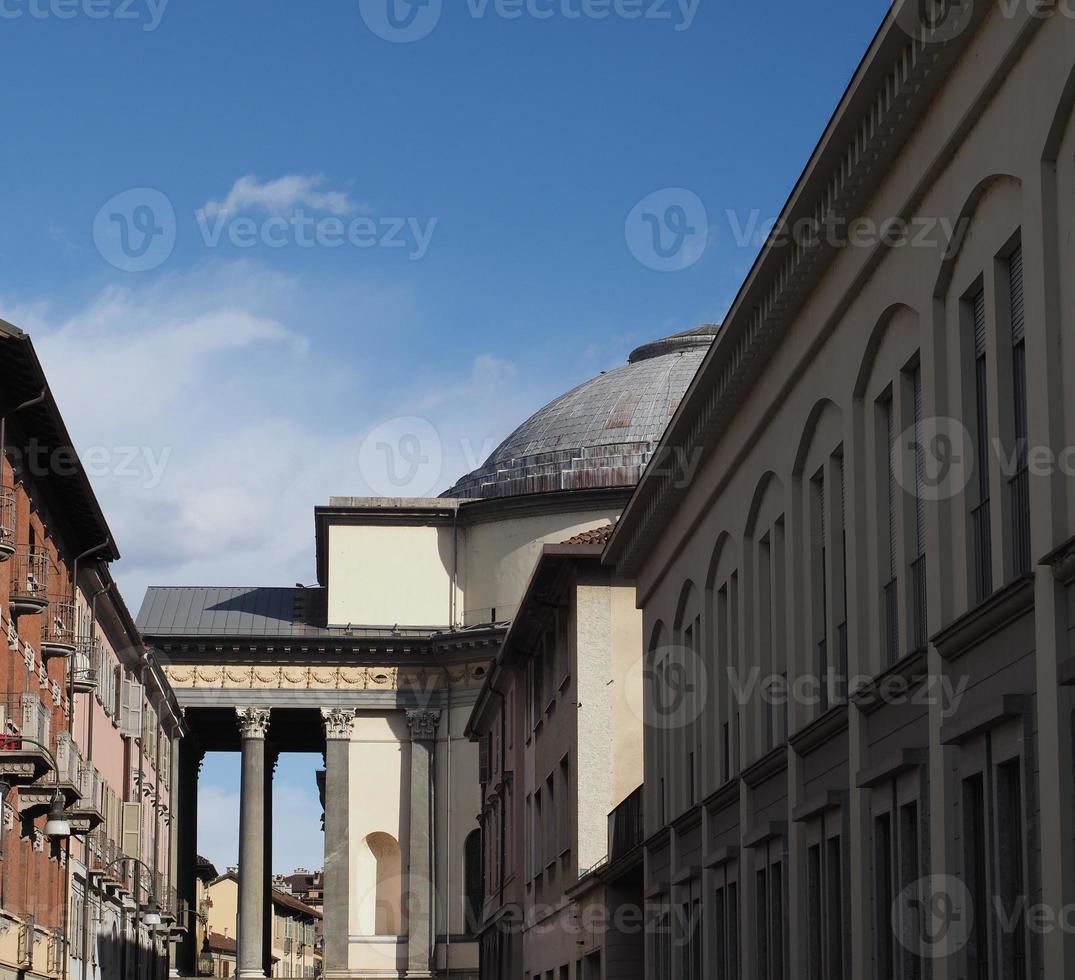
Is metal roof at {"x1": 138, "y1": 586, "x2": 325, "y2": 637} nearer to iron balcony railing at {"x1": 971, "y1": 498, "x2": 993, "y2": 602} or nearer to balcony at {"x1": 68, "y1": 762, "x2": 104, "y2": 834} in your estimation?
balcony at {"x1": 68, "y1": 762, "x2": 104, "y2": 834}

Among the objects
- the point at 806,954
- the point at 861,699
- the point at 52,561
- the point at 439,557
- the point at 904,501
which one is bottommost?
the point at 806,954

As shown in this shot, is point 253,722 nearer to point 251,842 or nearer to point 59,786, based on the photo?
point 251,842

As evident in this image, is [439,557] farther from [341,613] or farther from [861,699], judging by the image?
[861,699]

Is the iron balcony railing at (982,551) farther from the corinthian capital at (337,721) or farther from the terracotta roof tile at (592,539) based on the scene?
the corinthian capital at (337,721)

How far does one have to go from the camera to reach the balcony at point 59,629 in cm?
3862

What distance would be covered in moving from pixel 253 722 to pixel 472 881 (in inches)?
369

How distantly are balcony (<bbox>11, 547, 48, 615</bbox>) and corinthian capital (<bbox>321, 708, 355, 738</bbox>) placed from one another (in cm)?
3495

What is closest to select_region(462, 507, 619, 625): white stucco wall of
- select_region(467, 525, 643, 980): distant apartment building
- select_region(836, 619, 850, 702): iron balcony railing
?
select_region(467, 525, 643, 980): distant apartment building

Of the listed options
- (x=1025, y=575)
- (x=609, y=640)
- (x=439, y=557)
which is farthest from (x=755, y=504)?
(x=439, y=557)

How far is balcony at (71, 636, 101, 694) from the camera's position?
4231 centimetres

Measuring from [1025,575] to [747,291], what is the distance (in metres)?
9.20

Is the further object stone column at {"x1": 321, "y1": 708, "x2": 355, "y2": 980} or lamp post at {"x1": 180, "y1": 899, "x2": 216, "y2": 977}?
lamp post at {"x1": 180, "y1": 899, "x2": 216, "y2": 977}

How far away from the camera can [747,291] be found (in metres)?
23.0

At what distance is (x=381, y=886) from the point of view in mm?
71938
